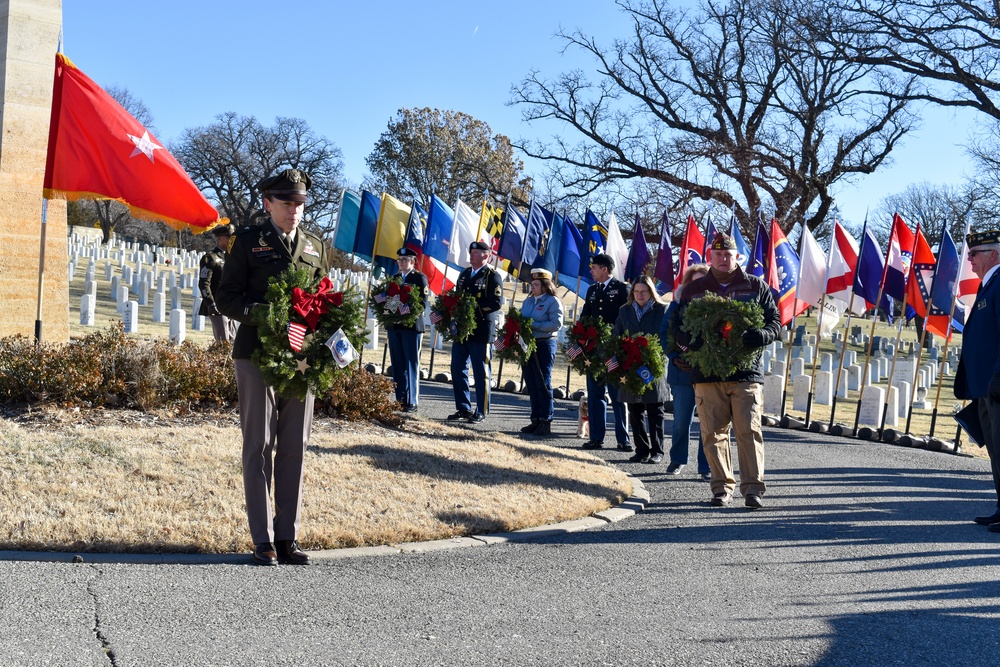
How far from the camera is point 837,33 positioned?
24844 millimetres

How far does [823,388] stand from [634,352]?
9.99 meters

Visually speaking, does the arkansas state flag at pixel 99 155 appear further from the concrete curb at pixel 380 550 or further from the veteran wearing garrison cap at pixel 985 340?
the veteran wearing garrison cap at pixel 985 340

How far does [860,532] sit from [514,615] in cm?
355

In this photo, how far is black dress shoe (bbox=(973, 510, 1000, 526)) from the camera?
25.4 feet

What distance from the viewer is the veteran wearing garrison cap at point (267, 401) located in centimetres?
568

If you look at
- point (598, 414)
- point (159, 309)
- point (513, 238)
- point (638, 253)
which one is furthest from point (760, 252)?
point (159, 309)

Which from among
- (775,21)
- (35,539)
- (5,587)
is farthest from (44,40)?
(775,21)

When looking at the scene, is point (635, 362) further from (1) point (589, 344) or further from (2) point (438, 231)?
(2) point (438, 231)

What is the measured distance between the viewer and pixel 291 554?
5770 millimetres

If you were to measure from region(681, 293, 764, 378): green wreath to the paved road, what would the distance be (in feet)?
4.14

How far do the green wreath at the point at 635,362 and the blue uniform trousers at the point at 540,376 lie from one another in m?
1.42

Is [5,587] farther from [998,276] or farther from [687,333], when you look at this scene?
[998,276]

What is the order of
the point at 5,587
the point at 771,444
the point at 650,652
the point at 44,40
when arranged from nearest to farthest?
the point at 650,652 → the point at 5,587 → the point at 44,40 → the point at 771,444

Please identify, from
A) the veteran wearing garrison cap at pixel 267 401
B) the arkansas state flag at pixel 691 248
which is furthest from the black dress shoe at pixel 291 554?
the arkansas state flag at pixel 691 248
